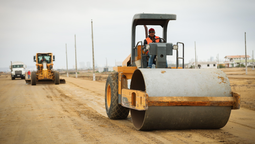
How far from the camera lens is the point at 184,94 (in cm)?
559

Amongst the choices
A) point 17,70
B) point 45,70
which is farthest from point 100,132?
point 17,70

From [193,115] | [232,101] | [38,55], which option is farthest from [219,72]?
[38,55]

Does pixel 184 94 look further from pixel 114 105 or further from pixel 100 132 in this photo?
pixel 114 105

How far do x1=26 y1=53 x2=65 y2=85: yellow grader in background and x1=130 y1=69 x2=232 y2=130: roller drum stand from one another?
21.7 metres

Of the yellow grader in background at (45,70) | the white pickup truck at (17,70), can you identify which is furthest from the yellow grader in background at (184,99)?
the white pickup truck at (17,70)

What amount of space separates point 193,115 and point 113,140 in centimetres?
185

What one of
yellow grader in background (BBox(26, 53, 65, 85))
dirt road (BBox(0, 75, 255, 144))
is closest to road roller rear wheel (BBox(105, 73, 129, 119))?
dirt road (BBox(0, 75, 255, 144))

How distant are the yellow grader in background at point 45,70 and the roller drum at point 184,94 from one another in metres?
21.7

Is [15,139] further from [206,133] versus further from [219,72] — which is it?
[219,72]

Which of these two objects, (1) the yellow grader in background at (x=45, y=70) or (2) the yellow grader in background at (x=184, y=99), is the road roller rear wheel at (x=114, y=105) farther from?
(1) the yellow grader in background at (x=45, y=70)

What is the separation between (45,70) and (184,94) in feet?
77.9

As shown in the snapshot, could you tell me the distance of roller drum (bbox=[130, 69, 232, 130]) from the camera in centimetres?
556

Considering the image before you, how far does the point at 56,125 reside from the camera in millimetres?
7332

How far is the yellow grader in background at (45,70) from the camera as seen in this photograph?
26078 mm
